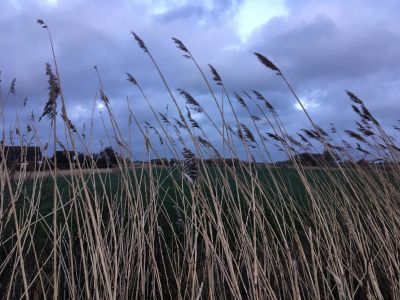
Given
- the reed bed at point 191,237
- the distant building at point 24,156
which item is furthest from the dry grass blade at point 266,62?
the distant building at point 24,156

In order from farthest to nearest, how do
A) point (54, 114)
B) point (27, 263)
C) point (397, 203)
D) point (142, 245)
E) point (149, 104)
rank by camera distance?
point (397, 203) → point (27, 263) → point (149, 104) → point (142, 245) → point (54, 114)

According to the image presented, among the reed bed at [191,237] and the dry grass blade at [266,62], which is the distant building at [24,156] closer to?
the reed bed at [191,237]

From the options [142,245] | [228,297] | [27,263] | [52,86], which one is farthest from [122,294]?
[27,263]

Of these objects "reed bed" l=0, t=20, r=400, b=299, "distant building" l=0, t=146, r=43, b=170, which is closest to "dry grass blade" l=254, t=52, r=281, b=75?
"reed bed" l=0, t=20, r=400, b=299

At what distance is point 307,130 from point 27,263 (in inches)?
88.8

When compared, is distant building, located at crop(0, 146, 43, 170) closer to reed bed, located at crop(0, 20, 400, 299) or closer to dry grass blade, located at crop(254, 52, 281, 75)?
reed bed, located at crop(0, 20, 400, 299)

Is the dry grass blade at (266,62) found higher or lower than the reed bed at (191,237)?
higher

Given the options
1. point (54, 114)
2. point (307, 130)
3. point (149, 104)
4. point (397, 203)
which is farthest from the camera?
point (307, 130)

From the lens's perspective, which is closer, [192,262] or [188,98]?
[192,262]

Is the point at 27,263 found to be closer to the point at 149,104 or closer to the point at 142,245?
the point at 142,245

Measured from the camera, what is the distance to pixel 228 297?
2.23 metres

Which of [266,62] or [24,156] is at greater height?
[266,62]

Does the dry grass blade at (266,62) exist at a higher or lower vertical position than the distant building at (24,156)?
higher

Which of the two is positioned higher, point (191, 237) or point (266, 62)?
point (266, 62)
